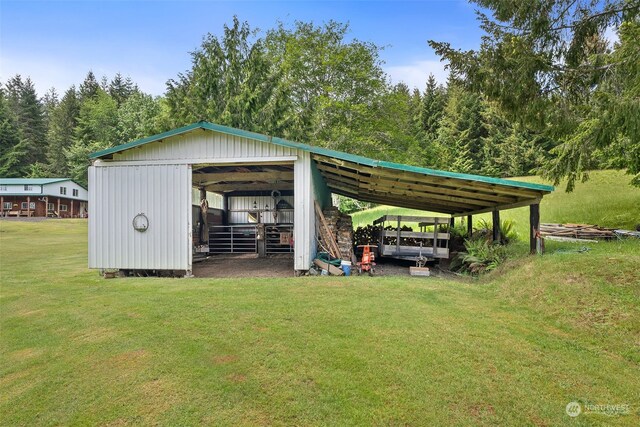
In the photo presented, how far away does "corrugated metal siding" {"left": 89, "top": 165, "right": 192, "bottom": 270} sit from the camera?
8.71 m

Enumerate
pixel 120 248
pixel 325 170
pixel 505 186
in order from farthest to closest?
pixel 325 170, pixel 120 248, pixel 505 186

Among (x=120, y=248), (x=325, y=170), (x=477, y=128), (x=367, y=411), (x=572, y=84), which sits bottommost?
(x=367, y=411)

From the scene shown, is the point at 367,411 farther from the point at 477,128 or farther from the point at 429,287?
the point at 477,128

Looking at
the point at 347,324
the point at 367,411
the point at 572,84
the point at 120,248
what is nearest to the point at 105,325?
the point at 347,324

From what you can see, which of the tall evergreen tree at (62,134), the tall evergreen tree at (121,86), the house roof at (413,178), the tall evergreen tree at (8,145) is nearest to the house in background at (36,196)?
the tall evergreen tree at (8,145)

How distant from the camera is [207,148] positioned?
28.6 feet

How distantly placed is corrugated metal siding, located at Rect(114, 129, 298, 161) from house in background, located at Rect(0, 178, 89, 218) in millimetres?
36733

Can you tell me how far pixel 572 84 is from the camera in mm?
6777

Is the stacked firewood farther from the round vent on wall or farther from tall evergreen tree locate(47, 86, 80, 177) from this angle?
tall evergreen tree locate(47, 86, 80, 177)

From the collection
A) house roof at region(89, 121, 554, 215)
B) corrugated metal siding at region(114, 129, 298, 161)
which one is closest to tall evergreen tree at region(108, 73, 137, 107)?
corrugated metal siding at region(114, 129, 298, 161)

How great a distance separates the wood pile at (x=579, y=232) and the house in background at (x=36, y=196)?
44.1 metres

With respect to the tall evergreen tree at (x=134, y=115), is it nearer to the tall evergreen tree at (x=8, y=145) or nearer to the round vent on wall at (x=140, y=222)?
the tall evergreen tree at (x=8, y=145)

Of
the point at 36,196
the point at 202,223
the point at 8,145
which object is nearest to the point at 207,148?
the point at 202,223

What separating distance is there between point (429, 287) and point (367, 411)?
4.39 m
